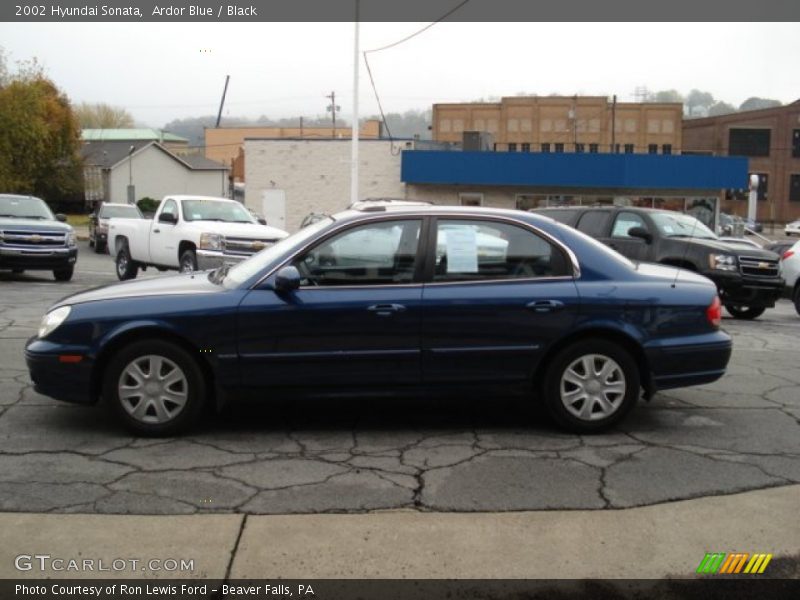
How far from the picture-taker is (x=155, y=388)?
539 centimetres

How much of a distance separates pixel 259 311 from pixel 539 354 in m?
1.91

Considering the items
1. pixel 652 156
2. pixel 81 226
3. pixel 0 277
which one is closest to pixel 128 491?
pixel 0 277

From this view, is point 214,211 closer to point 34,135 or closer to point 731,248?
point 731,248

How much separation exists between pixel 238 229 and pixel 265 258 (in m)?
8.42

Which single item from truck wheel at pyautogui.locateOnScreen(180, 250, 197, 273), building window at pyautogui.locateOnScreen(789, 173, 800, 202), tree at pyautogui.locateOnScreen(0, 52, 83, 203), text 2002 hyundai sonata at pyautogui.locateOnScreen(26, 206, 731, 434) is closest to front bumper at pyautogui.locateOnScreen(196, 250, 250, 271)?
truck wheel at pyautogui.locateOnScreen(180, 250, 197, 273)

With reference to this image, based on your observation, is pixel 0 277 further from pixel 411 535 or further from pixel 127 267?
pixel 411 535

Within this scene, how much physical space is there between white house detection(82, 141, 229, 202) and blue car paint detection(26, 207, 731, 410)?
56.3 m

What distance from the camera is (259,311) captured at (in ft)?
17.6

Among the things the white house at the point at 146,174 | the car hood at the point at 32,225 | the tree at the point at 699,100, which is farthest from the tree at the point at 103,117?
the car hood at the point at 32,225

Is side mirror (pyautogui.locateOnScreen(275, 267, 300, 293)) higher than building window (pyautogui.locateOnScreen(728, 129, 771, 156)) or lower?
lower

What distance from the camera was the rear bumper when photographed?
5.67 meters

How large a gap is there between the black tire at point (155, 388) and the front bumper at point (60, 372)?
136 millimetres

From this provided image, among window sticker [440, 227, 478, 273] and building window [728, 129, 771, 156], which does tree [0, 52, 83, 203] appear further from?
building window [728, 129, 771, 156]
